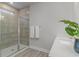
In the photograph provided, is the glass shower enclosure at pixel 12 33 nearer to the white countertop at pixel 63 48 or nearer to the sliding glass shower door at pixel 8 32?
the sliding glass shower door at pixel 8 32

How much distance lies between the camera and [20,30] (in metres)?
1.01

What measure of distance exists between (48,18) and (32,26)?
175 millimetres

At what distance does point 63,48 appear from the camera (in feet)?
3.18

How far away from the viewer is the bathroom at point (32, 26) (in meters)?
0.95

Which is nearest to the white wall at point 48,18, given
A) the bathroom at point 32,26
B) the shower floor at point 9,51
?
the bathroom at point 32,26

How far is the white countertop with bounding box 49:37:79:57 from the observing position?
2.89 ft

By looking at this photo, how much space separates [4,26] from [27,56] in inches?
14.2

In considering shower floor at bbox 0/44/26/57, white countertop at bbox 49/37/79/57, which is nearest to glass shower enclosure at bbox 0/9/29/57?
shower floor at bbox 0/44/26/57

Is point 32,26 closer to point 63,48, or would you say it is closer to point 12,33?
point 12,33

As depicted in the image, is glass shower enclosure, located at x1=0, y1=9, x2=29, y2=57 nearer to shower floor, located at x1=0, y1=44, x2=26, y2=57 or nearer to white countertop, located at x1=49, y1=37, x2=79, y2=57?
shower floor, located at x1=0, y1=44, x2=26, y2=57

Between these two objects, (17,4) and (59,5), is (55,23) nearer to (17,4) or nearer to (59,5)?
(59,5)

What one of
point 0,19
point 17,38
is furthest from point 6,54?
point 0,19

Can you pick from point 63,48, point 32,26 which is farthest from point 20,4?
point 63,48

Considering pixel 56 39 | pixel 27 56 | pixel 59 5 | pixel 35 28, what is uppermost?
pixel 59 5
